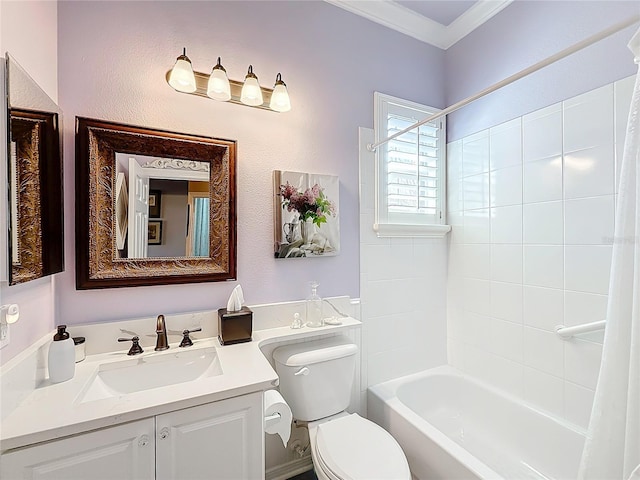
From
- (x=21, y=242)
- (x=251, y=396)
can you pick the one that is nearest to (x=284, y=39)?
(x=21, y=242)

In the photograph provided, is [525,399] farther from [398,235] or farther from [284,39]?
[284,39]

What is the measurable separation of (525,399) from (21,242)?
240 centimetres

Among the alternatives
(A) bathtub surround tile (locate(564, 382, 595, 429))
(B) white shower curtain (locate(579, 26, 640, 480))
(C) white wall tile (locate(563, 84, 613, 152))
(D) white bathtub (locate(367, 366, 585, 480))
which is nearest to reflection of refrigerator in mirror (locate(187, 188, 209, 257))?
(D) white bathtub (locate(367, 366, 585, 480))

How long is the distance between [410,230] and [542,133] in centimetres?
86

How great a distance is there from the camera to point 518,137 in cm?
173

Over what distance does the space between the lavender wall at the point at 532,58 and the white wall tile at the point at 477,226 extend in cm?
55

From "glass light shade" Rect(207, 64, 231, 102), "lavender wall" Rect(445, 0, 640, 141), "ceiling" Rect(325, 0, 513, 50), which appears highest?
"ceiling" Rect(325, 0, 513, 50)

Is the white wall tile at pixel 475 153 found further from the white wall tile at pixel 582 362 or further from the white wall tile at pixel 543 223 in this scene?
the white wall tile at pixel 582 362

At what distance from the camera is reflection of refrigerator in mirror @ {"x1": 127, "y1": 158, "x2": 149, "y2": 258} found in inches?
52.7

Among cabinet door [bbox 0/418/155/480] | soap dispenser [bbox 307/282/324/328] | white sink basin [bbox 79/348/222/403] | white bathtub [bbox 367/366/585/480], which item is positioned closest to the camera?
cabinet door [bbox 0/418/155/480]

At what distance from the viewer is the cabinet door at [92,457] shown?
81 centimetres

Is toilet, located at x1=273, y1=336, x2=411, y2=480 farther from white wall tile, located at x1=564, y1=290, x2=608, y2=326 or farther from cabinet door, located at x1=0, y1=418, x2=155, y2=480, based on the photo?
white wall tile, located at x1=564, y1=290, x2=608, y2=326

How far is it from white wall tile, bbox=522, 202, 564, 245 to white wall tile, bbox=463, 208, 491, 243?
23 cm

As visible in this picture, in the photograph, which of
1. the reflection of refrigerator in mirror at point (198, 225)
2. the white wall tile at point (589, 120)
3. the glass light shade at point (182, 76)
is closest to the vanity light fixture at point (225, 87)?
the glass light shade at point (182, 76)
